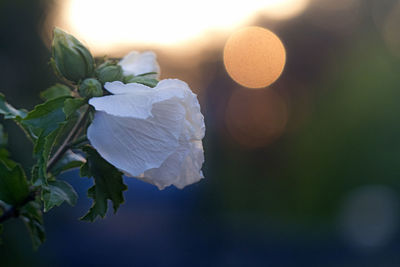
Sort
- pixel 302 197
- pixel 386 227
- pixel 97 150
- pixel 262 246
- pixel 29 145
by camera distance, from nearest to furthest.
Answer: pixel 97 150 < pixel 29 145 < pixel 262 246 < pixel 386 227 < pixel 302 197

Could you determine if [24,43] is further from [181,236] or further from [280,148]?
[280,148]

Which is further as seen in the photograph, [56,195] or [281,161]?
[281,161]

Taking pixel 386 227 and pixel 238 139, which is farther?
pixel 238 139

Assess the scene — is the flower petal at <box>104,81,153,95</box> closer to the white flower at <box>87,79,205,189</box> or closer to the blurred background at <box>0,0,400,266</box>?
the white flower at <box>87,79,205,189</box>

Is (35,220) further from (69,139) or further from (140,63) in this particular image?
(140,63)

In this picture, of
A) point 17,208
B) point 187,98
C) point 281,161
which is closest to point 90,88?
point 187,98

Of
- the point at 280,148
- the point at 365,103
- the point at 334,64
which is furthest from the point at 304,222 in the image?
the point at 334,64

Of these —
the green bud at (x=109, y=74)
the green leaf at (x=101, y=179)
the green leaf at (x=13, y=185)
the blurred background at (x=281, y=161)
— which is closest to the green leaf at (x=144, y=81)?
the green bud at (x=109, y=74)
